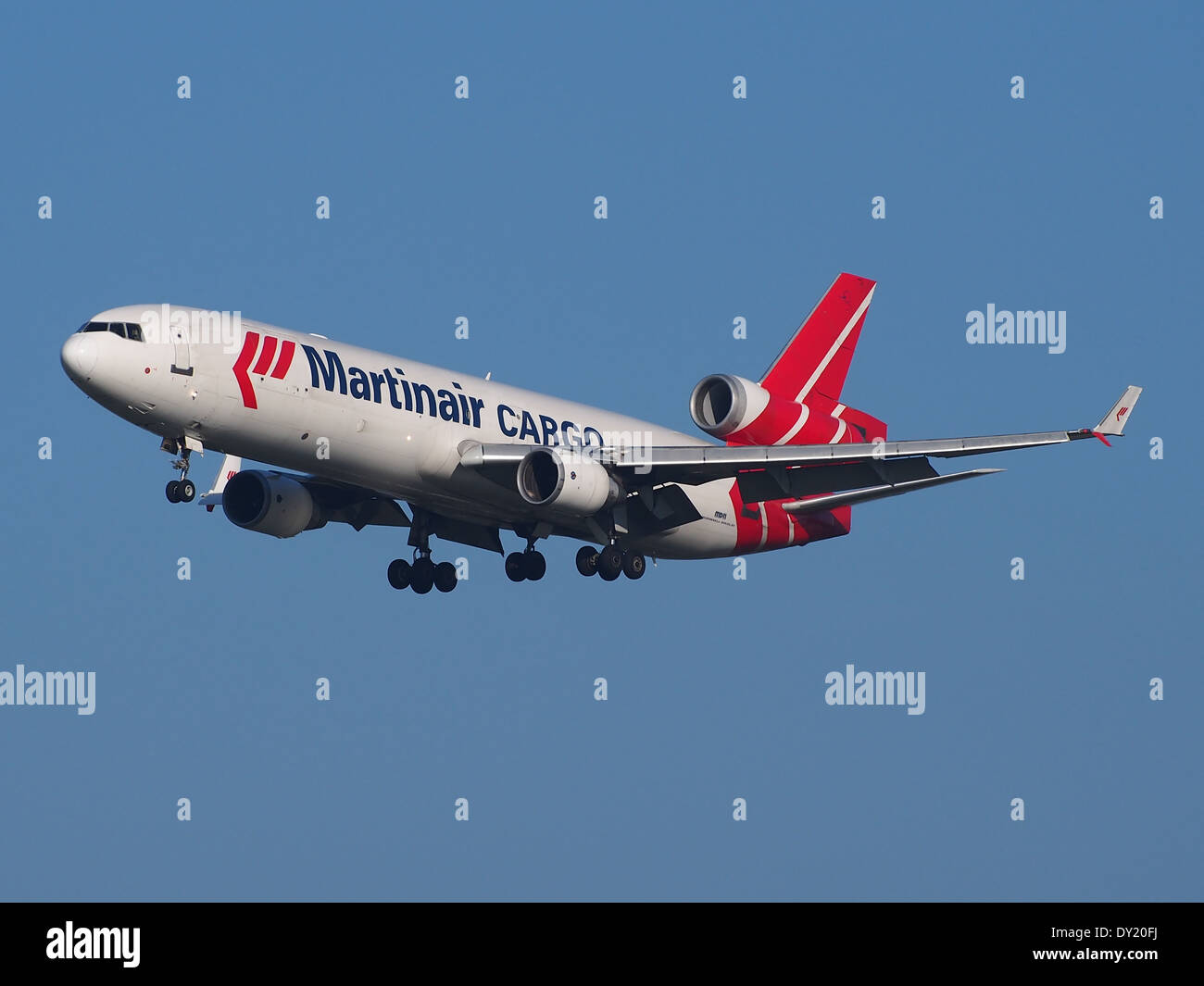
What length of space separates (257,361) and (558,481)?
8.26 meters

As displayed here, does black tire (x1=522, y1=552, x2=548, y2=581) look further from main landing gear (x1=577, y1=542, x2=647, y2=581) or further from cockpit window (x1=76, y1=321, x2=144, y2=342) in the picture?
cockpit window (x1=76, y1=321, x2=144, y2=342)

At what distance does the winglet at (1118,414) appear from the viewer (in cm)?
4475

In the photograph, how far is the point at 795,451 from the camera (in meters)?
50.7

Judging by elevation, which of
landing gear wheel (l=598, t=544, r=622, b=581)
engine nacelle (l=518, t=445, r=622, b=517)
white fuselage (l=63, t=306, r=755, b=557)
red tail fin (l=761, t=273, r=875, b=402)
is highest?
red tail fin (l=761, t=273, r=875, b=402)

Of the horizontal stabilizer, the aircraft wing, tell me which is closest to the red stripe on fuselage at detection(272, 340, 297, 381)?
the aircraft wing

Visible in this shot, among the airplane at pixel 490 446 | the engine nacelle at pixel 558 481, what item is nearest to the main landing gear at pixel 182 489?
the airplane at pixel 490 446

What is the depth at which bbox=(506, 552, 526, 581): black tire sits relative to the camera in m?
55.7

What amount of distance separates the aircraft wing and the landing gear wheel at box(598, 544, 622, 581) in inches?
72.2

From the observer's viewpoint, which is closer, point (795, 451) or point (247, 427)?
point (247, 427)

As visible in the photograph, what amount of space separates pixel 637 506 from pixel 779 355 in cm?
884

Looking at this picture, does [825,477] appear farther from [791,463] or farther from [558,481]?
[558,481]
